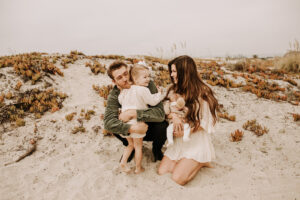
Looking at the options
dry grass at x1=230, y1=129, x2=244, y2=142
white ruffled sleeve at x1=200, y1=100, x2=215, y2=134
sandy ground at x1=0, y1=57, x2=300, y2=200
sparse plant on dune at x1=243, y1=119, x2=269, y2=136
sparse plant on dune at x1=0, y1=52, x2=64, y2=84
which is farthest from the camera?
sparse plant on dune at x1=0, y1=52, x2=64, y2=84

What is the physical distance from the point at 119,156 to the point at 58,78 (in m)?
5.09

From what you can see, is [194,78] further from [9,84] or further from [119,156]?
[9,84]

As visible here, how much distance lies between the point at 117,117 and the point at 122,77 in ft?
2.49

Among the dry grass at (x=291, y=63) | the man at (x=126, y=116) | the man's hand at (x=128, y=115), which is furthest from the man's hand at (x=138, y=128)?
the dry grass at (x=291, y=63)

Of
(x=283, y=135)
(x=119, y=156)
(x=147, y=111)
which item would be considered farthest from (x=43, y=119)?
(x=283, y=135)

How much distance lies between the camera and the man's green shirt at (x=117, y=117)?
10.00 ft

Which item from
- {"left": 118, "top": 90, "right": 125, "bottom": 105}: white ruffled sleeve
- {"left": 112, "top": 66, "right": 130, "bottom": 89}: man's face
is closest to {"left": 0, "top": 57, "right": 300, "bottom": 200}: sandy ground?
{"left": 118, "top": 90, "right": 125, "bottom": 105}: white ruffled sleeve

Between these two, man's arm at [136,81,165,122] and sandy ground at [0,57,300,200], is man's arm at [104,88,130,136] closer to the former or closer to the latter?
man's arm at [136,81,165,122]

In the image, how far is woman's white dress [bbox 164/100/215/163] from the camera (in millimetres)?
3254

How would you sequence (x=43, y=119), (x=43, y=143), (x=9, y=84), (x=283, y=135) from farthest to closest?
1. (x=9, y=84)
2. (x=43, y=119)
3. (x=283, y=135)
4. (x=43, y=143)

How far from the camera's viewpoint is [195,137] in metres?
3.39

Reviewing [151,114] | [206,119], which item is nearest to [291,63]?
[206,119]

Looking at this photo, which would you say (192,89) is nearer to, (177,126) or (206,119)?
(206,119)

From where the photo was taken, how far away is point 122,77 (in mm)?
3150
